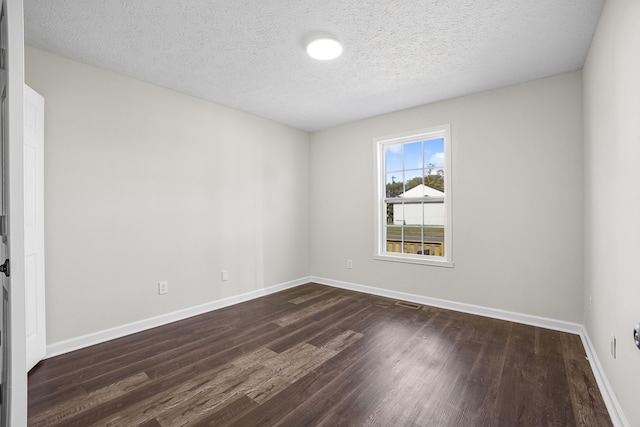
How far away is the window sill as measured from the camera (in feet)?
12.0

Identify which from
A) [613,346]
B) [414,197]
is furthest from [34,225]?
[613,346]

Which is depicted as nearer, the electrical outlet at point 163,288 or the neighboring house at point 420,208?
the electrical outlet at point 163,288

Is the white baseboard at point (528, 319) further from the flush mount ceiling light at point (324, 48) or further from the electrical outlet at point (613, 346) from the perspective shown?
the flush mount ceiling light at point (324, 48)

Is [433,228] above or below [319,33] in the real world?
below

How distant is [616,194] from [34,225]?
4.02 meters

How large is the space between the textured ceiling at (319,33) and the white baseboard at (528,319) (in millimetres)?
2496

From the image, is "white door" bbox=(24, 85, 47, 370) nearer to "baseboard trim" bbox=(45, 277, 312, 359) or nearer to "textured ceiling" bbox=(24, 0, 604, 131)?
"baseboard trim" bbox=(45, 277, 312, 359)

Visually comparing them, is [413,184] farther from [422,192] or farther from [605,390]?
[605,390]

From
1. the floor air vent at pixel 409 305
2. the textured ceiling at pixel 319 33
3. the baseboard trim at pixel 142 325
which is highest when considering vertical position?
the textured ceiling at pixel 319 33

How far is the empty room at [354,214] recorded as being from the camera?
5.77 feet

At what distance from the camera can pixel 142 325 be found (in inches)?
118

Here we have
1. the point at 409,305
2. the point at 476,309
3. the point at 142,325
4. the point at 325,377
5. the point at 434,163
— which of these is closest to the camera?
the point at 325,377

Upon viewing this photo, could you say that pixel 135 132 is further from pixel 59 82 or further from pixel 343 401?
pixel 343 401

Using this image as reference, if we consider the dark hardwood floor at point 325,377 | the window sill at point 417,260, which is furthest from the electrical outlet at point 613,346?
the window sill at point 417,260
